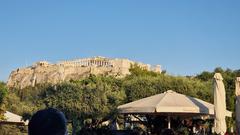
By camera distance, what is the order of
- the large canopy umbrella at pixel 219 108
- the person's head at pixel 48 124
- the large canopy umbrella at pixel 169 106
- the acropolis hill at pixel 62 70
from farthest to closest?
the acropolis hill at pixel 62 70 < the large canopy umbrella at pixel 169 106 < the large canopy umbrella at pixel 219 108 < the person's head at pixel 48 124

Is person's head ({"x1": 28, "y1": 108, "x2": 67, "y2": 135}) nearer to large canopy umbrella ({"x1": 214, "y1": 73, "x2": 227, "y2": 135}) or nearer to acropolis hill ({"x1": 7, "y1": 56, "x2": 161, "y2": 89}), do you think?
large canopy umbrella ({"x1": 214, "y1": 73, "x2": 227, "y2": 135})

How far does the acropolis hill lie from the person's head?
344ft

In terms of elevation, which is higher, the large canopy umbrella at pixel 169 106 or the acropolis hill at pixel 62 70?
the acropolis hill at pixel 62 70

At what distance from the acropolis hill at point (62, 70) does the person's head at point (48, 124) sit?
105 meters

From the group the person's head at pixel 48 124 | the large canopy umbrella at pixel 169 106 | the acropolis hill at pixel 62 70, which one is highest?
the acropolis hill at pixel 62 70

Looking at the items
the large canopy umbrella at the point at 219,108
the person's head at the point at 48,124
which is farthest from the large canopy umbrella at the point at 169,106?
the person's head at the point at 48,124

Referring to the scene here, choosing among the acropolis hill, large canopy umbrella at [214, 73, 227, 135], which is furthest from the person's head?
the acropolis hill

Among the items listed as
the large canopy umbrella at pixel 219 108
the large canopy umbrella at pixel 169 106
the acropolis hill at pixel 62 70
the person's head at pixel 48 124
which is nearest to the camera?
the person's head at pixel 48 124

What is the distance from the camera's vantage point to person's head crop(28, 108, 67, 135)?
1765 millimetres

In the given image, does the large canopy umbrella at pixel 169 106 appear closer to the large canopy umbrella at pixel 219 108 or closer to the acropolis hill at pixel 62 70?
the large canopy umbrella at pixel 219 108

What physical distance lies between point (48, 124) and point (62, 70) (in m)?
119

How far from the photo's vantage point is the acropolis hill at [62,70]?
362ft

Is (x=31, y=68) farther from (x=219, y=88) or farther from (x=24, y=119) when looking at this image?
(x=219, y=88)

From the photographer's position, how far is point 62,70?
392ft
